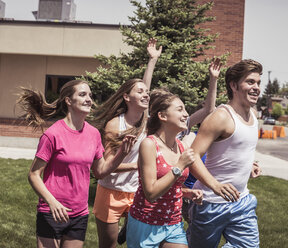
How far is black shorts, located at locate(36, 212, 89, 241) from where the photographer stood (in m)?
2.77

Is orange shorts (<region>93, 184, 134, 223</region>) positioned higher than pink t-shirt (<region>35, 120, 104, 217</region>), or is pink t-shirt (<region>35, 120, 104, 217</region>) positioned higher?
pink t-shirt (<region>35, 120, 104, 217</region>)

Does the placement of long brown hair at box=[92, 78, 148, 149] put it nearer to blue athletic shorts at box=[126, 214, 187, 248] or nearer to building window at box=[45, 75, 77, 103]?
blue athletic shorts at box=[126, 214, 187, 248]

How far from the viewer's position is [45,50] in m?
17.1

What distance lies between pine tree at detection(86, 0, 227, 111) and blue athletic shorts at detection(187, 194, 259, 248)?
4.86 m

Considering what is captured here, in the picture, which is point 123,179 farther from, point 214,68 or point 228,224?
point 214,68

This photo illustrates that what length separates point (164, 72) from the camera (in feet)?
26.5

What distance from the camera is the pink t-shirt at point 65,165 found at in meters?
2.75

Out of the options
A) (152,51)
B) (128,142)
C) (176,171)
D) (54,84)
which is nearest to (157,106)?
(128,142)

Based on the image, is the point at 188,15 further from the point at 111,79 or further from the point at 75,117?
the point at 75,117

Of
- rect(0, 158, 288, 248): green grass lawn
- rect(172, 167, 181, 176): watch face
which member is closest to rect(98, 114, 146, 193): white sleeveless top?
rect(172, 167, 181, 176): watch face

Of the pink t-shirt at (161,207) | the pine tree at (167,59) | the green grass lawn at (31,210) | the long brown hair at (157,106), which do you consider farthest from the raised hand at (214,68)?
the pine tree at (167,59)

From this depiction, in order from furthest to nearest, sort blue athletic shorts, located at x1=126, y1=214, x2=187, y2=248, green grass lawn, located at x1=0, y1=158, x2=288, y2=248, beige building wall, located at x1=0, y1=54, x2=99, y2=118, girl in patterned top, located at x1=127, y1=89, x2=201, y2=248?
beige building wall, located at x1=0, y1=54, x2=99, y2=118, green grass lawn, located at x1=0, y1=158, x2=288, y2=248, blue athletic shorts, located at x1=126, y1=214, x2=187, y2=248, girl in patterned top, located at x1=127, y1=89, x2=201, y2=248

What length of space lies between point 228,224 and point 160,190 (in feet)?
3.02

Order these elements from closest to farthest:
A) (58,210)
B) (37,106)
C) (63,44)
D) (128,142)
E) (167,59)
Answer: (58,210) → (128,142) → (37,106) → (167,59) → (63,44)
